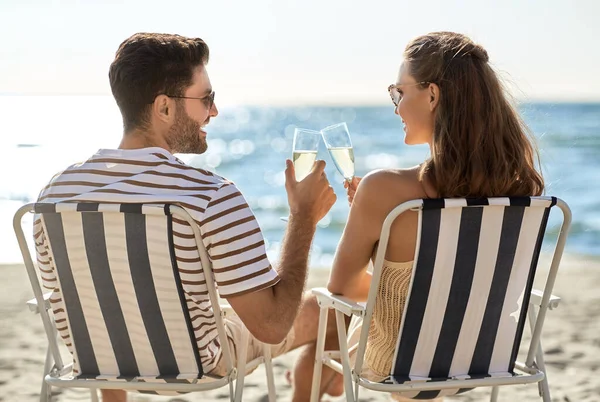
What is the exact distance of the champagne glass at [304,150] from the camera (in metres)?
2.98

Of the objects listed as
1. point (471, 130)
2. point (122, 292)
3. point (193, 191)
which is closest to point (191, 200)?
point (193, 191)

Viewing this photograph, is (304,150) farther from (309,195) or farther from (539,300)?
(539,300)

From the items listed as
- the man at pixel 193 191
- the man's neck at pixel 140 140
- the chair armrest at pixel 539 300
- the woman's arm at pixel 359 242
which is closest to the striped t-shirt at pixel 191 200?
the man at pixel 193 191

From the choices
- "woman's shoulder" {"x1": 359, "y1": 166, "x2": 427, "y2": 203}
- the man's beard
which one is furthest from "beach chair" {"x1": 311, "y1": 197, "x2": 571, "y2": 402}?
the man's beard

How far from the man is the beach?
1.83 metres

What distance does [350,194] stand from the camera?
3.27 metres

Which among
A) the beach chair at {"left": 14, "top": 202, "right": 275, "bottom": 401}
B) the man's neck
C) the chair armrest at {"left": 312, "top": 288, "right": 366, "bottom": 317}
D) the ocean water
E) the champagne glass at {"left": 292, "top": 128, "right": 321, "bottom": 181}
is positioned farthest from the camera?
the ocean water

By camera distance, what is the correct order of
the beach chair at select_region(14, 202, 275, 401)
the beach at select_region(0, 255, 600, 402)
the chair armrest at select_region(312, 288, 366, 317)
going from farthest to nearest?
the beach at select_region(0, 255, 600, 402) → the chair armrest at select_region(312, 288, 366, 317) → the beach chair at select_region(14, 202, 275, 401)

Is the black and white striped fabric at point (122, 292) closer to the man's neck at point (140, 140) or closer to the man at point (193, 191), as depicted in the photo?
the man at point (193, 191)

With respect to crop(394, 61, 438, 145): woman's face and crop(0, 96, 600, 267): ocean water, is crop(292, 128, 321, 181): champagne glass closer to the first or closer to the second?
crop(0, 96, 600, 267): ocean water

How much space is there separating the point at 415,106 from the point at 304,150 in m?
0.41

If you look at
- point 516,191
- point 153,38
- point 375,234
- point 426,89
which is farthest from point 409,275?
point 153,38

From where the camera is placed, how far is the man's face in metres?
2.96

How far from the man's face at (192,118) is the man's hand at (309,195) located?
0.35 metres
